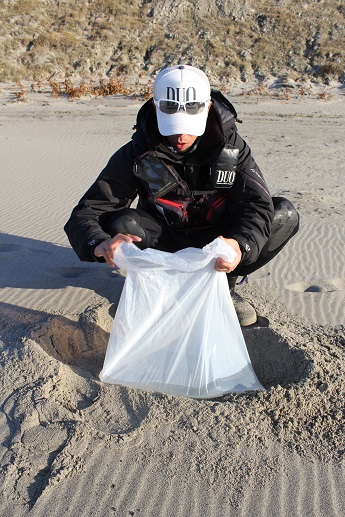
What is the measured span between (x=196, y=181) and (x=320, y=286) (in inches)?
56.7

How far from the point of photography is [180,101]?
265 centimetres

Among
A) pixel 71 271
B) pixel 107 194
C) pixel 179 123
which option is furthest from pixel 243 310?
pixel 71 271

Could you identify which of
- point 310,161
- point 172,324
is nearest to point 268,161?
point 310,161

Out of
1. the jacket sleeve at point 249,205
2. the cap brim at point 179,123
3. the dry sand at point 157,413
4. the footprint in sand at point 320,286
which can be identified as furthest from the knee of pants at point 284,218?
the cap brim at point 179,123

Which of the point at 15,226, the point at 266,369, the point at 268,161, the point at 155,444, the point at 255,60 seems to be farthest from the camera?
the point at 255,60

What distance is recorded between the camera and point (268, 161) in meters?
8.03

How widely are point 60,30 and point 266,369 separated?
798 inches

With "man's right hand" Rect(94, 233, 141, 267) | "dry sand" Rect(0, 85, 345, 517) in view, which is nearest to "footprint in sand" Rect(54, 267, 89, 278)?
"dry sand" Rect(0, 85, 345, 517)

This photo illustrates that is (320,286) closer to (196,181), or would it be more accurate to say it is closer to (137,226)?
(196,181)

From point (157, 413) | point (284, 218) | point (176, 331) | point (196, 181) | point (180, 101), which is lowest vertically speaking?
point (157, 413)

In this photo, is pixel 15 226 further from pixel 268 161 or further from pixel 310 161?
pixel 310 161

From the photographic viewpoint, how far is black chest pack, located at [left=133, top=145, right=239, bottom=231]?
9.30 ft

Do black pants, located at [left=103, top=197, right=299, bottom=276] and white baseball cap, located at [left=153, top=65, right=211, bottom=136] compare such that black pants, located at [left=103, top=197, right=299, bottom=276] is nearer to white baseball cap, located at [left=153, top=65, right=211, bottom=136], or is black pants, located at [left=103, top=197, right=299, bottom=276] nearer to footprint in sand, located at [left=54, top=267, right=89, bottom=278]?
white baseball cap, located at [left=153, top=65, right=211, bottom=136]

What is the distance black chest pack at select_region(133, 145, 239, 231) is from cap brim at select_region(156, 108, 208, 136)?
17 centimetres
